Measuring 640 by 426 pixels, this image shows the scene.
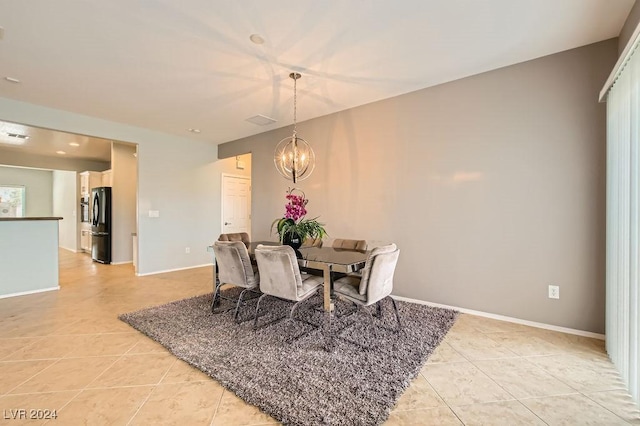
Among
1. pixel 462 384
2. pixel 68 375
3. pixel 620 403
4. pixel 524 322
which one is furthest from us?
pixel 524 322

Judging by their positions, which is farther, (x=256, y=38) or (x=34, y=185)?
(x=34, y=185)

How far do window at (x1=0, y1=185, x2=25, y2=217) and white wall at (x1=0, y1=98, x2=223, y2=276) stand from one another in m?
6.13

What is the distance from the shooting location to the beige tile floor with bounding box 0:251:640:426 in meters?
1.57

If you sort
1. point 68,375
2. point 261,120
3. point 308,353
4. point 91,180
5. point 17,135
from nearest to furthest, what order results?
point 68,375 → point 308,353 → point 261,120 → point 17,135 → point 91,180

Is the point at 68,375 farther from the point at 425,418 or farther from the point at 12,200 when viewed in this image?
the point at 12,200

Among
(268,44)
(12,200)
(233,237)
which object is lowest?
(233,237)

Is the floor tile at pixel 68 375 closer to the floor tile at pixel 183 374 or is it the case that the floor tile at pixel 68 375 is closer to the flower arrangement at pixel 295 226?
the floor tile at pixel 183 374

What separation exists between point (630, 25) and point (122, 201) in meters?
8.19

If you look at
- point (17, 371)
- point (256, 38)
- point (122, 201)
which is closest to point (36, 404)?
point (17, 371)

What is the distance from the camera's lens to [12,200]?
7980 millimetres

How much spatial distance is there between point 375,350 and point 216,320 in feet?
5.48

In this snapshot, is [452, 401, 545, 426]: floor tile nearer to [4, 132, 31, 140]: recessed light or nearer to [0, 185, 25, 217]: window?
[4, 132, 31, 140]: recessed light

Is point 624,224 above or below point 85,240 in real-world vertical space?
above

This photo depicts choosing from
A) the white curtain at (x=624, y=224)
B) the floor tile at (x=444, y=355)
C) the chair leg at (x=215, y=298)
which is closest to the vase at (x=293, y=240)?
the chair leg at (x=215, y=298)
